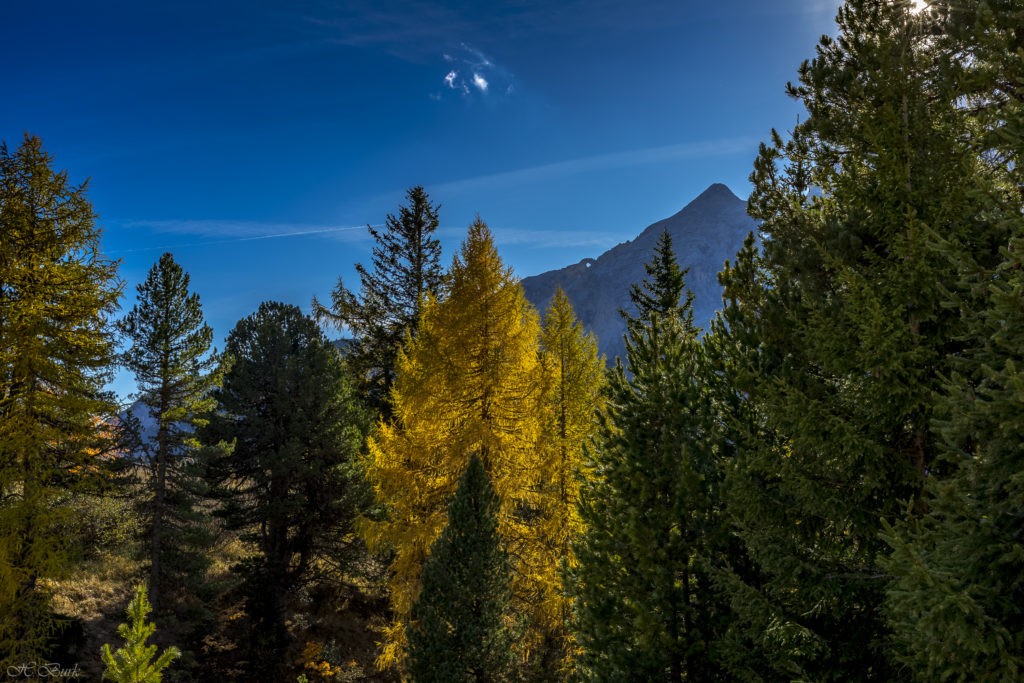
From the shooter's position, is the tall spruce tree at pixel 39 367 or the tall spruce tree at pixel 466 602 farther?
the tall spruce tree at pixel 39 367

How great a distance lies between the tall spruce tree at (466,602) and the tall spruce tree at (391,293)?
1417cm

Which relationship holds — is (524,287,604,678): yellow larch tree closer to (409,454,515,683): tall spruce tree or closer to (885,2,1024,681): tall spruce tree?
(409,454,515,683): tall spruce tree

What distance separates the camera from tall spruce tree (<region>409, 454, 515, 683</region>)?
909 cm

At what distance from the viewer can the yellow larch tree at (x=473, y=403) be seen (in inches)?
468

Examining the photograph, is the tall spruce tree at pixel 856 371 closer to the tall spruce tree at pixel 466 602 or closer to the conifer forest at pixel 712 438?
the conifer forest at pixel 712 438

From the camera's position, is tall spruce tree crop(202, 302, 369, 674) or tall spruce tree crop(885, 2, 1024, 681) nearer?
tall spruce tree crop(885, 2, 1024, 681)

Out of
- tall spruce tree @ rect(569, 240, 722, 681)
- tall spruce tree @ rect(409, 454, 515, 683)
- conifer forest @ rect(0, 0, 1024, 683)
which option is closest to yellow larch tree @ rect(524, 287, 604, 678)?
conifer forest @ rect(0, 0, 1024, 683)

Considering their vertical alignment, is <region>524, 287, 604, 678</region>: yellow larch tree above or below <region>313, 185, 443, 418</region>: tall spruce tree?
below

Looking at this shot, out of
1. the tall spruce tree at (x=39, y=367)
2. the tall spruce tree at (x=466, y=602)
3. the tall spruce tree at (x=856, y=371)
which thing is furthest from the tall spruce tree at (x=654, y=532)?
the tall spruce tree at (x=39, y=367)

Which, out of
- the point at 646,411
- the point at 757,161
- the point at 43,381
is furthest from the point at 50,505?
the point at 757,161

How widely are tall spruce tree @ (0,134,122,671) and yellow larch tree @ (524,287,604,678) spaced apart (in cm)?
1108

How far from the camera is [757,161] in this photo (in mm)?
7949

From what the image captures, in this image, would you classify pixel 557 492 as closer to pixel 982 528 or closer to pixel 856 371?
pixel 856 371

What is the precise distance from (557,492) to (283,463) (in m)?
11.6
